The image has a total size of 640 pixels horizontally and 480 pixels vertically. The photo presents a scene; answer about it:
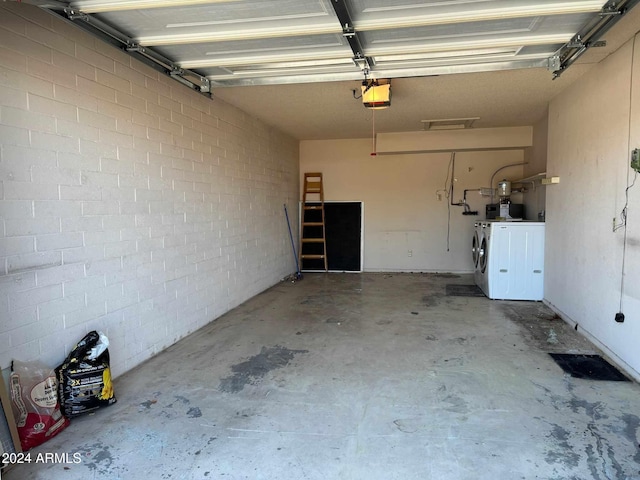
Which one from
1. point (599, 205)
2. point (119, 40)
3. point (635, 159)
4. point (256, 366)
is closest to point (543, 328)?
point (599, 205)

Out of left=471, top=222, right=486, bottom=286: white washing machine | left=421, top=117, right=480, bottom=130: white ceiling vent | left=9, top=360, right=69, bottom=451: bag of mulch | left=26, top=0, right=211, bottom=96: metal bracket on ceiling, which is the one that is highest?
left=421, top=117, right=480, bottom=130: white ceiling vent

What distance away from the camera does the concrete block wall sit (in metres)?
2.24

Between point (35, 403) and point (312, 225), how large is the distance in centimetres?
615

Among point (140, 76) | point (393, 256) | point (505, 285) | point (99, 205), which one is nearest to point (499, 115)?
point (505, 285)

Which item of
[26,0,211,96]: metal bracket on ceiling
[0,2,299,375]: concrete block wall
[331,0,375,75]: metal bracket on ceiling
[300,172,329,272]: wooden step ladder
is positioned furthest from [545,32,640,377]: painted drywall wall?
[300,172,329,272]: wooden step ladder

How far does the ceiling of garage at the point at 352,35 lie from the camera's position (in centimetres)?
216

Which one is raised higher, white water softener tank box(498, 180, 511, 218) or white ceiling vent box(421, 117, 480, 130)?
white ceiling vent box(421, 117, 480, 130)

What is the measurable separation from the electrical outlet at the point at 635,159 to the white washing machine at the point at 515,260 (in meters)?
2.41

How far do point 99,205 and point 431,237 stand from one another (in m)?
6.28

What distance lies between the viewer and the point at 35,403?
2.20 m

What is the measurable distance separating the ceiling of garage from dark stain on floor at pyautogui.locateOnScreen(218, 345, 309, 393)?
2.40m

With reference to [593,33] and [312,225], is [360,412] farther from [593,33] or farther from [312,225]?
[312,225]

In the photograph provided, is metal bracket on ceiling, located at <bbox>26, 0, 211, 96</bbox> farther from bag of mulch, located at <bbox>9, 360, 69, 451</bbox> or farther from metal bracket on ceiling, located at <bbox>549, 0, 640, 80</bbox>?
metal bracket on ceiling, located at <bbox>549, 0, 640, 80</bbox>

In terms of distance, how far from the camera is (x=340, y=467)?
6.45ft
